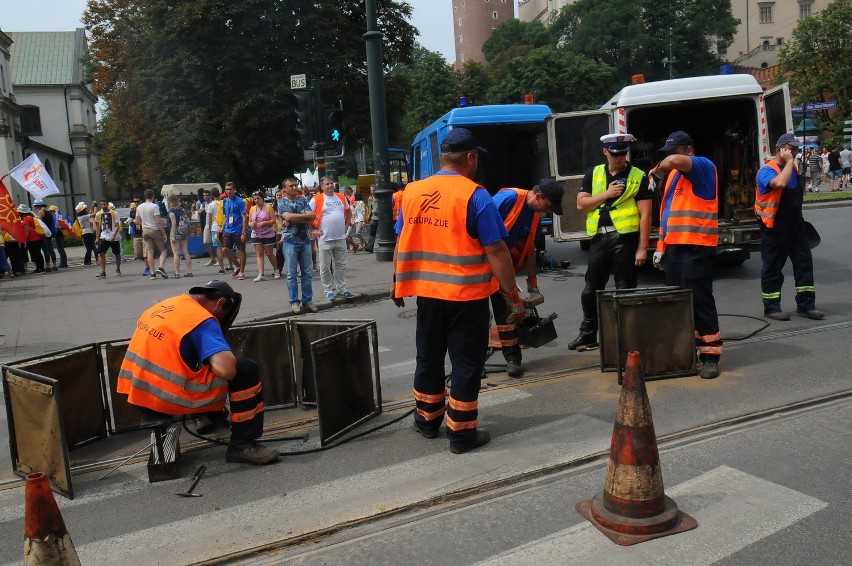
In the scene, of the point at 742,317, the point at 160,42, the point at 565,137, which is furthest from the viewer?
the point at 160,42

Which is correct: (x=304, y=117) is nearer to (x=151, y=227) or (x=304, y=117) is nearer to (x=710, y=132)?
(x=151, y=227)

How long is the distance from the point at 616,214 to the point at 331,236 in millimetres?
5069

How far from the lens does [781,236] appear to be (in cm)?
792

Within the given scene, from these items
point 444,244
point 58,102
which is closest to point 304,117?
point 444,244

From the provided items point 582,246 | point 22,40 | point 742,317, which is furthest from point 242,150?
point 22,40

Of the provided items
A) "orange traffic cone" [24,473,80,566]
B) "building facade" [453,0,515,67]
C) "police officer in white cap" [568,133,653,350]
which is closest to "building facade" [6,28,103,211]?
"building facade" [453,0,515,67]

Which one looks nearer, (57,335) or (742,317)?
(742,317)

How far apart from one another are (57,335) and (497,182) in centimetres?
1037

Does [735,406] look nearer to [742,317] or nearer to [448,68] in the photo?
[742,317]

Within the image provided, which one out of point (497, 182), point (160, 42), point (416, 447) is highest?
point (160, 42)

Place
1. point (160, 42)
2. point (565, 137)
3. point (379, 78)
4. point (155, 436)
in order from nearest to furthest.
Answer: point (155, 436) → point (565, 137) → point (379, 78) → point (160, 42)

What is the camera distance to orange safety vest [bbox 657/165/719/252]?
243 inches

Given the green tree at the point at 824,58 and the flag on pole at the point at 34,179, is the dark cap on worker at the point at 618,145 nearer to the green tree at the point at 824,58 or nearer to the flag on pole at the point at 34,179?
the flag on pole at the point at 34,179

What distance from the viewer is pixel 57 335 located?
1005 cm
